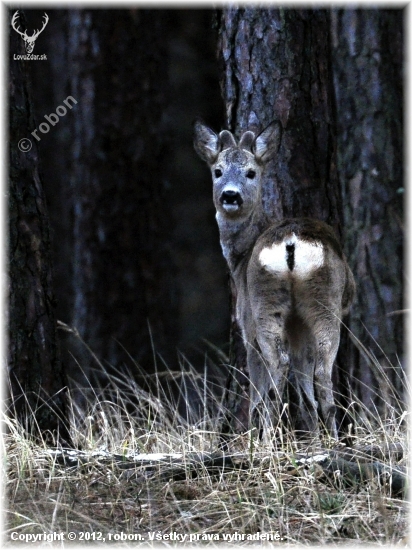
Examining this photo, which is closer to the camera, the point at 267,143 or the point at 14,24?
the point at 14,24

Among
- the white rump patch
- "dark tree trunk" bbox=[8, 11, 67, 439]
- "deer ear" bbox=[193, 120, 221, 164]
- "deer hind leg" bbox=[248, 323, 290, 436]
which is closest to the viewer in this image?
the white rump patch

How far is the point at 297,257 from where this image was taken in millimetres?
6441

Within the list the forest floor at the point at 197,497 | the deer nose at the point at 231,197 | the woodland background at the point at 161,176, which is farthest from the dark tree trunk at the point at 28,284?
the deer nose at the point at 231,197

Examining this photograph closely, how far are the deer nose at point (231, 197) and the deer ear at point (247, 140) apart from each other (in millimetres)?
448

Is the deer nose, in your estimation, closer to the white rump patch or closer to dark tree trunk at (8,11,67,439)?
the white rump patch

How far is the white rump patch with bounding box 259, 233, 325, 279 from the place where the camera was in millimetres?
6438

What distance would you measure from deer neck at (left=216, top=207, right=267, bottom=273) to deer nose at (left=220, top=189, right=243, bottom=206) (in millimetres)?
242

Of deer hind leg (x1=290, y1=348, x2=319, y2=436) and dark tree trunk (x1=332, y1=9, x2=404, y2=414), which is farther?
dark tree trunk (x1=332, y1=9, x2=404, y2=414)

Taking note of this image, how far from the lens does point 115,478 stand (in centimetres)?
571

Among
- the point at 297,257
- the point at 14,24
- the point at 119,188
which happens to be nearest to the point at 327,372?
the point at 297,257

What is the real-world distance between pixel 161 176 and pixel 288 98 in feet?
15.6

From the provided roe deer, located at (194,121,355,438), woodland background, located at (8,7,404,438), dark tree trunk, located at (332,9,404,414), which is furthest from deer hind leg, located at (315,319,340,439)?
dark tree trunk, located at (332,9,404,414)

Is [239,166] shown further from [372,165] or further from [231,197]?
[372,165]

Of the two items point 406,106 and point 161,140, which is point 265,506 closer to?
point 406,106
